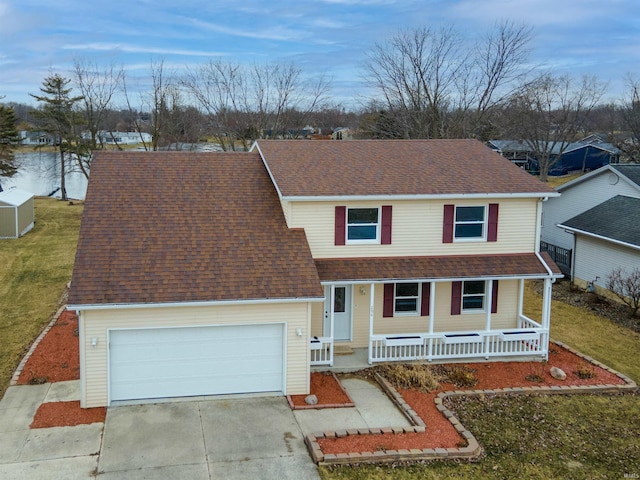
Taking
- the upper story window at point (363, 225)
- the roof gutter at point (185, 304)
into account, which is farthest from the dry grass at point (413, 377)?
the upper story window at point (363, 225)

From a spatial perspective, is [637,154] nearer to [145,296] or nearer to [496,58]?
[496,58]

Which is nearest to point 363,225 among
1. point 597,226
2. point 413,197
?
point 413,197

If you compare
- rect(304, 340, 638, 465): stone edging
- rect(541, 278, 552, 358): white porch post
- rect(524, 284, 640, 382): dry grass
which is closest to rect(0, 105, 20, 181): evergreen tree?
rect(524, 284, 640, 382): dry grass

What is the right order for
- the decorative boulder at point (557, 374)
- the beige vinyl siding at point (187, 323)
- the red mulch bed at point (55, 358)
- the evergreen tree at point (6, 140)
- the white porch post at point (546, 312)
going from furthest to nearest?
1. the evergreen tree at point (6, 140)
2. the white porch post at point (546, 312)
3. the decorative boulder at point (557, 374)
4. the red mulch bed at point (55, 358)
5. the beige vinyl siding at point (187, 323)

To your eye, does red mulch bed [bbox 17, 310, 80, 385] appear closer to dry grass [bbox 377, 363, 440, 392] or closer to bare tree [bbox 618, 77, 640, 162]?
dry grass [bbox 377, 363, 440, 392]

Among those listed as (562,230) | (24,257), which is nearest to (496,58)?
(562,230)

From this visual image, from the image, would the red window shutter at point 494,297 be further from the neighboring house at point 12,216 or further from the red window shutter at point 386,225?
the neighboring house at point 12,216
